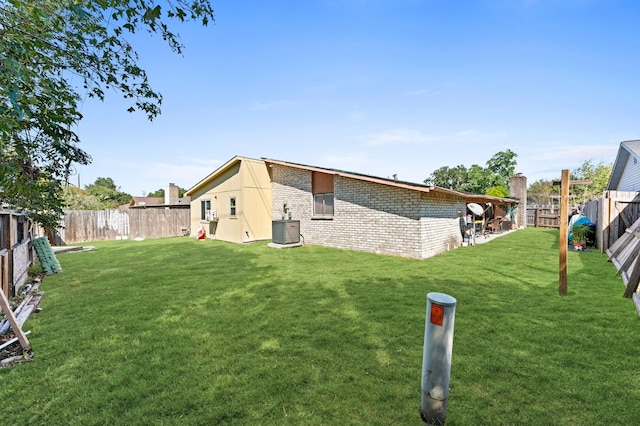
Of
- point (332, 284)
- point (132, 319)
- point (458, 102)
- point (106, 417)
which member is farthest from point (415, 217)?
point (106, 417)

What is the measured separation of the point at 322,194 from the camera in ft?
38.4

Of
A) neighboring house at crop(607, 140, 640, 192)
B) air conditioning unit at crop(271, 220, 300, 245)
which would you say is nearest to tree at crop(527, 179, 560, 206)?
neighboring house at crop(607, 140, 640, 192)

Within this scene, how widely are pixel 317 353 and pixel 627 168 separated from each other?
59.0 feet

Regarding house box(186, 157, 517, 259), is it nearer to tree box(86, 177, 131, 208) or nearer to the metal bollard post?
the metal bollard post

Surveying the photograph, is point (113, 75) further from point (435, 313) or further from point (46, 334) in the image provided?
point (435, 313)

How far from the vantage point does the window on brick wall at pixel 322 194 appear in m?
11.4

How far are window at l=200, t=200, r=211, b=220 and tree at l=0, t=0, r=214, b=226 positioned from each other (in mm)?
11284

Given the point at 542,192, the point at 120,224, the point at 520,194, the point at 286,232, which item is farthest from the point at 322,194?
the point at 542,192

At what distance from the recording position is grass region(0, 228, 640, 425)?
7.06ft

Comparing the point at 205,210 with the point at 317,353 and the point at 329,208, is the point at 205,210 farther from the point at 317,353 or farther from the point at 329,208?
the point at 317,353

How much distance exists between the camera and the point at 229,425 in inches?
78.5

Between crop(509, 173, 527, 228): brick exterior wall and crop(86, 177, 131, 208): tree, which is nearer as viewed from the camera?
crop(509, 173, 527, 228): brick exterior wall

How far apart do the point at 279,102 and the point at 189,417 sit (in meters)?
12.0

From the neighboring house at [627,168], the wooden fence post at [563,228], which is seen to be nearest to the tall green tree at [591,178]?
the neighboring house at [627,168]
